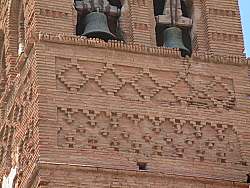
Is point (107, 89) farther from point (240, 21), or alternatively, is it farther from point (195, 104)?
point (240, 21)

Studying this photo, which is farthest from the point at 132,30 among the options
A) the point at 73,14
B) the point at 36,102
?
the point at 36,102

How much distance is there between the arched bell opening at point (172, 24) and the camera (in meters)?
15.7

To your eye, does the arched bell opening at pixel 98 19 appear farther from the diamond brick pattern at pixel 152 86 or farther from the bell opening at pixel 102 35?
the diamond brick pattern at pixel 152 86

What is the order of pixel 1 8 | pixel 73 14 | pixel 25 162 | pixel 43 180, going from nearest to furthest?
pixel 43 180
pixel 25 162
pixel 73 14
pixel 1 8

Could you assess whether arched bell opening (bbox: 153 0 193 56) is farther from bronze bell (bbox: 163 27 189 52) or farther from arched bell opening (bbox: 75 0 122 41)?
arched bell opening (bbox: 75 0 122 41)

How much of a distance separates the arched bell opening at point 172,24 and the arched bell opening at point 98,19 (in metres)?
0.64

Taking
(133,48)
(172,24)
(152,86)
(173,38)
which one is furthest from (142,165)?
(172,24)

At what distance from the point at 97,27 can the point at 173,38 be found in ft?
3.84

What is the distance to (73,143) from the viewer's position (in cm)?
1379

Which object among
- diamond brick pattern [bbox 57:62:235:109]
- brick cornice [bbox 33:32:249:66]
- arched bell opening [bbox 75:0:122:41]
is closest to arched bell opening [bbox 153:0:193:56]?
brick cornice [bbox 33:32:249:66]

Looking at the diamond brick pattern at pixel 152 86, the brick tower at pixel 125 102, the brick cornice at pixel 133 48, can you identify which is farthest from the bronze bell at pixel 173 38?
the diamond brick pattern at pixel 152 86

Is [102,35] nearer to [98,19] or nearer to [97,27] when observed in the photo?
[97,27]

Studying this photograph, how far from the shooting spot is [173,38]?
51.2 ft

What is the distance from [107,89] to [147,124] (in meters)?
0.71
